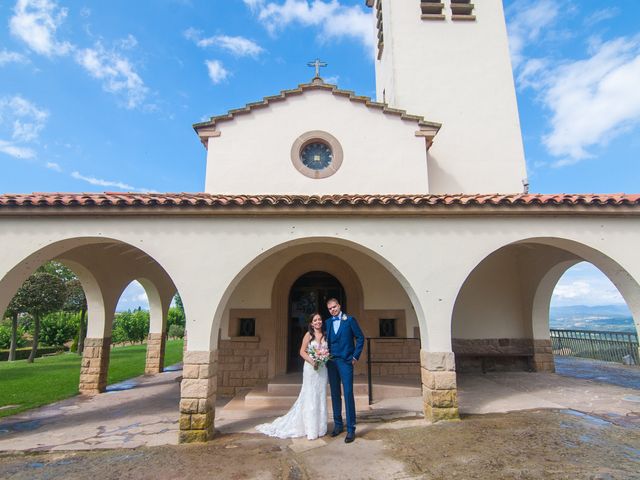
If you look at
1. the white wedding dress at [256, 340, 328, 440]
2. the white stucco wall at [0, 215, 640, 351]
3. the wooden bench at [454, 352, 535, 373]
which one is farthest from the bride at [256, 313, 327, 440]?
the wooden bench at [454, 352, 535, 373]

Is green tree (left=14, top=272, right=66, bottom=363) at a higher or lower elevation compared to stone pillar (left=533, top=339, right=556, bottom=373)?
higher

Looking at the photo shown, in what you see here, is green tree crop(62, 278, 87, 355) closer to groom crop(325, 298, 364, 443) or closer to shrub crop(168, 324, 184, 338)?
shrub crop(168, 324, 184, 338)

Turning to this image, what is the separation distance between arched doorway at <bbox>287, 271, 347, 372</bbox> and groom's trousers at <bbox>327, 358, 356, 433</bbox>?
11.3 feet

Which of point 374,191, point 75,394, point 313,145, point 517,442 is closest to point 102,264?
point 75,394

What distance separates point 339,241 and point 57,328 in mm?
26915

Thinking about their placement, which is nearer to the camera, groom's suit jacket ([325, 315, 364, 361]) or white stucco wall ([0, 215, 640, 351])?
groom's suit jacket ([325, 315, 364, 361])

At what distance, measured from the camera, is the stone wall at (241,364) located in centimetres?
777

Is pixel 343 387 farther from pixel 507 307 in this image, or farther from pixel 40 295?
pixel 40 295

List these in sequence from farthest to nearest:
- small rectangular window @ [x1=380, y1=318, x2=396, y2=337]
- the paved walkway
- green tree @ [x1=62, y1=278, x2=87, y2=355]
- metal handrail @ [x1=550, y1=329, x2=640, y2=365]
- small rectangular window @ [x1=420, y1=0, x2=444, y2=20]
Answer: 1. green tree @ [x1=62, y1=278, x2=87, y2=355]
2. small rectangular window @ [x1=420, y1=0, x2=444, y2=20]
3. metal handrail @ [x1=550, y1=329, x2=640, y2=365]
4. small rectangular window @ [x1=380, y1=318, x2=396, y2=337]
5. the paved walkway

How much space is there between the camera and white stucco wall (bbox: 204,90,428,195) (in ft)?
27.7

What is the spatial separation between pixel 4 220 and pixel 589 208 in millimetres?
9150

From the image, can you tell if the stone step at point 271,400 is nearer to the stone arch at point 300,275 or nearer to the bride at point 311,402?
the stone arch at point 300,275

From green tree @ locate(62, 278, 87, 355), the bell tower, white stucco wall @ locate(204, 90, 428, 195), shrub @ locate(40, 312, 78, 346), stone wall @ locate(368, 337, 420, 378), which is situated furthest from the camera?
shrub @ locate(40, 312, 78, 346)

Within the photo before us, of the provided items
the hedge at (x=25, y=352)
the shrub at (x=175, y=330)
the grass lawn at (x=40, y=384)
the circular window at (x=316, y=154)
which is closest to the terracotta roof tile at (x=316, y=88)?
the circular window at (x=316, y=154)
